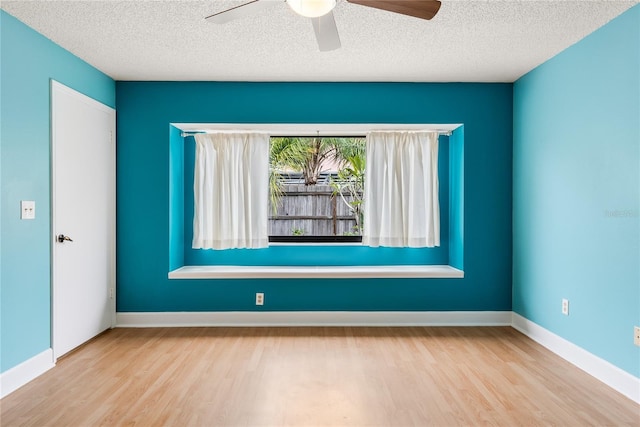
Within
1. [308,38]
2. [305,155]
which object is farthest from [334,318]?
[308,38]

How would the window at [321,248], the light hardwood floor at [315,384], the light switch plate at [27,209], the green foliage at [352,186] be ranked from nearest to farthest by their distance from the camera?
the light hardwood floor at [315,384] < the light switch plate at [27,209] < the window at [321,248] < the green foliage at [352,186]

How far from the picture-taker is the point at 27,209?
273 cm

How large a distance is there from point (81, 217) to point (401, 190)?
2995 mm

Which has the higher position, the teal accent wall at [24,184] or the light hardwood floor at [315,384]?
the teal accent wall at [24,184]

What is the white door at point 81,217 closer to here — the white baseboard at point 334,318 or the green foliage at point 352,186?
the white baseboard at point 334,318

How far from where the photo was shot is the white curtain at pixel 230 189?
412 cm

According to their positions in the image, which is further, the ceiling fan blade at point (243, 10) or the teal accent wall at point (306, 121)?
the teal accent wall at point (306, 121)

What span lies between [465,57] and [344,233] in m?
2.14

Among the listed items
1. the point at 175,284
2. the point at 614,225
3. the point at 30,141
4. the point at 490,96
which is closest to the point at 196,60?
the point at 30,141

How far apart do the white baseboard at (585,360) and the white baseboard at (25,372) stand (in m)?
3.91

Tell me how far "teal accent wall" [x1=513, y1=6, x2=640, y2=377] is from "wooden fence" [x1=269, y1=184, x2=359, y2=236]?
5.91ft

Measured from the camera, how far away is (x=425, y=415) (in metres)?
2.25

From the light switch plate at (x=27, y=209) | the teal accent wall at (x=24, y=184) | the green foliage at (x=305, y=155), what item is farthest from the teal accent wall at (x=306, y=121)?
the light switch plate at (x=27, y=209)

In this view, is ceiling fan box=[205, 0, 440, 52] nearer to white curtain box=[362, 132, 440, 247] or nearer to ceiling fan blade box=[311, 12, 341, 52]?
ceiling fan blade box=[311, 12, 341, 52]
